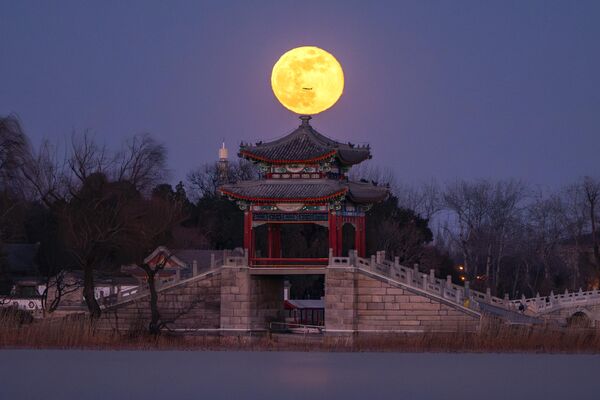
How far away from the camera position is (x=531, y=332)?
40.6m

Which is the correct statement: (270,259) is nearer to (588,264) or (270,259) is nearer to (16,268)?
(16,268)

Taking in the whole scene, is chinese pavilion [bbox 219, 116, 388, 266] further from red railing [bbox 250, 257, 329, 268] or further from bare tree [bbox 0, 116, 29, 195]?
bare tree [bbox 0, 116, 29, 195]

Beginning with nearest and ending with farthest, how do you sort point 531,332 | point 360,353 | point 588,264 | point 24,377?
point 24,377 < point 360,353 < point 531,332 < point 588,264

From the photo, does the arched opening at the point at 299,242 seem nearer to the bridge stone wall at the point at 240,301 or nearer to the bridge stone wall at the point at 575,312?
the bridge stone wall at the point at 240,301

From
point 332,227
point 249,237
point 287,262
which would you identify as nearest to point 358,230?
point 332,227

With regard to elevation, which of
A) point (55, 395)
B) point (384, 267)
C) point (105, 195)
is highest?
point (105, 195)

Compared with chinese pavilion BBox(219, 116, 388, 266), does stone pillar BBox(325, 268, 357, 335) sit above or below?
below

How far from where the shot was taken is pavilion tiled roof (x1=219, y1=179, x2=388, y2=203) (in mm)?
54031

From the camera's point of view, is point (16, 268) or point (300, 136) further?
point (16, 268)

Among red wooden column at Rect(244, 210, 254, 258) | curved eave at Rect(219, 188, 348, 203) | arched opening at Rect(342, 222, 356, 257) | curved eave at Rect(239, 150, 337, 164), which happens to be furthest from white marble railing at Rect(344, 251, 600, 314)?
arched opening at Rect(342, 222, 356, 257)

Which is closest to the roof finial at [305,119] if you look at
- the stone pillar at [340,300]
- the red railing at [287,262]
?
the red railing at [287,262]

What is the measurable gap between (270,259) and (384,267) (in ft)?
17.0

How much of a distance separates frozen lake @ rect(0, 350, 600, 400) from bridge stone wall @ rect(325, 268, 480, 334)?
14025mm

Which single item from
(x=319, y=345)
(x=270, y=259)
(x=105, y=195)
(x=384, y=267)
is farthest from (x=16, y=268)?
(x=319, y=345)
